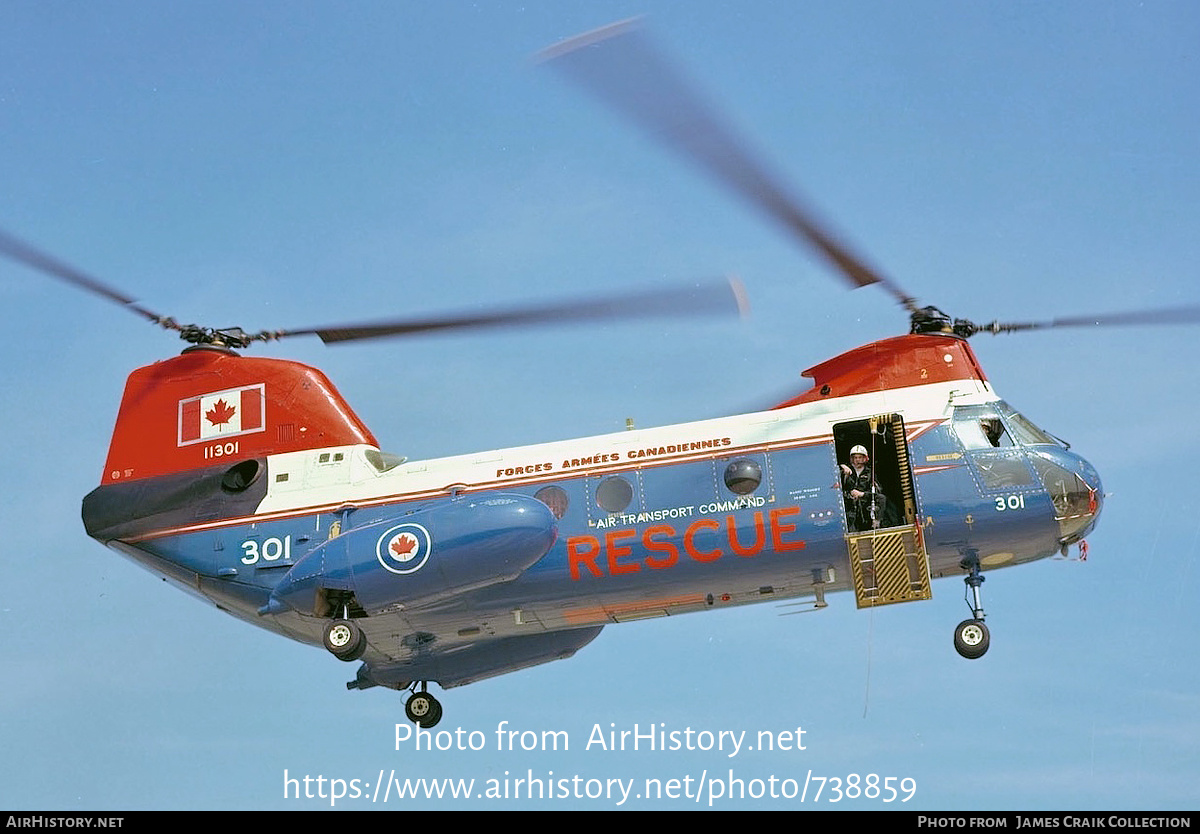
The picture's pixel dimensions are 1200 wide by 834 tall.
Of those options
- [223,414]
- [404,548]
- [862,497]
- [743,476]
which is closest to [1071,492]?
[862,497]

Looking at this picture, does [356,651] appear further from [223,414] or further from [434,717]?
[223,414]

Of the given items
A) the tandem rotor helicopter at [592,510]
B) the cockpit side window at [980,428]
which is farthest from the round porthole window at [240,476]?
the cockpit side window at [980,428]

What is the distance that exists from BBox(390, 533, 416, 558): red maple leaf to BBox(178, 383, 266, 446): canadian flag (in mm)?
3812

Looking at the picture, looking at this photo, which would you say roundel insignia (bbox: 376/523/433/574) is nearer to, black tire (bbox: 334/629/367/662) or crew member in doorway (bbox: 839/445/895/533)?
black tire (bbox: 334/629/367/662)

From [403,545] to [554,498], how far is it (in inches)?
90.7

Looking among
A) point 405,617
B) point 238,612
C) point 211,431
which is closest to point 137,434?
point 211,431

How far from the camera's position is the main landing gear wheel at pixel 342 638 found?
2470cm

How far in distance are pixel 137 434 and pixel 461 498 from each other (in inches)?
227

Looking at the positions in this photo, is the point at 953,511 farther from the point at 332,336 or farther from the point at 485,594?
the point at 332,336

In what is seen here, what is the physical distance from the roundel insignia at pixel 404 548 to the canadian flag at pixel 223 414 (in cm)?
370

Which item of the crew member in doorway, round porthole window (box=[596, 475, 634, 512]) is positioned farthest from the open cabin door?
round porthole window (box=[596, 475, 634, 512])

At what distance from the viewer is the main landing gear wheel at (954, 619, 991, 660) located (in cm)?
2394
